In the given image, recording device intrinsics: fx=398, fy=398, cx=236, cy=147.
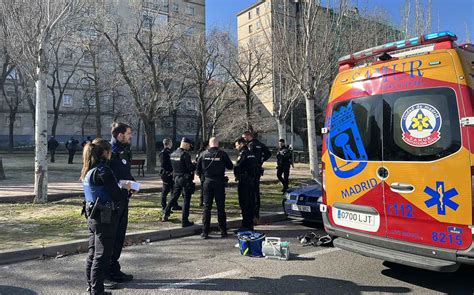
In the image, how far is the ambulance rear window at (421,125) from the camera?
3887 mm

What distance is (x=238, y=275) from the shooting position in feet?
16.5

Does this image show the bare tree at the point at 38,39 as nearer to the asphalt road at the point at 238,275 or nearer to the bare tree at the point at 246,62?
the asphalt road at the point at 238,275

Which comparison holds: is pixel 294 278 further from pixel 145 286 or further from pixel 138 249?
pixel 138 249

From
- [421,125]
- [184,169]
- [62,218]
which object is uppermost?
[421,125]

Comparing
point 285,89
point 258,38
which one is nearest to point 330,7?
point 285,89

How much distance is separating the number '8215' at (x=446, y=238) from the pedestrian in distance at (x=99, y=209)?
329cm

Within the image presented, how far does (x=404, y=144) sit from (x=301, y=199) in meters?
3.92

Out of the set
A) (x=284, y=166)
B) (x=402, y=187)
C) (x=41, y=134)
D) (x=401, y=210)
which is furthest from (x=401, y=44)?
(x=41, y=134)

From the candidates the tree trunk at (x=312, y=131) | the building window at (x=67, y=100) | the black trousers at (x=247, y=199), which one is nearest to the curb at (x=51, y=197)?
the tree trunk at (x=312, y=131)

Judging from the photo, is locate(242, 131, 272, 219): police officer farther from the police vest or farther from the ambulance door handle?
the police vest

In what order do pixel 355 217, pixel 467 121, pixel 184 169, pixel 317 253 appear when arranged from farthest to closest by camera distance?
pixel 184 169 < pixel 317 253 < pixel 355 217 < pixel 467 121

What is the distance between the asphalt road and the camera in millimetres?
4551

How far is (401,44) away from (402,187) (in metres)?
1.59

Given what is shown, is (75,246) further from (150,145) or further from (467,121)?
(150,145)
